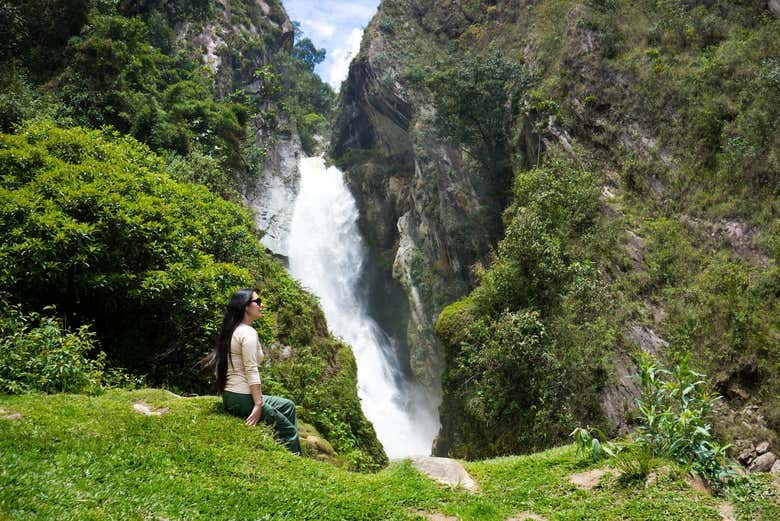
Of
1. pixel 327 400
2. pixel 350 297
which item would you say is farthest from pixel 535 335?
pixel 350 297

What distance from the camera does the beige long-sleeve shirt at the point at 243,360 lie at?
539cm

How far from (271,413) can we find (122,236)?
15.6ft

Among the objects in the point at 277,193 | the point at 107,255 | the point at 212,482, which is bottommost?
the point at 212,482

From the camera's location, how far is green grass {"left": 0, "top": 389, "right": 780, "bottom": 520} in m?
3.78

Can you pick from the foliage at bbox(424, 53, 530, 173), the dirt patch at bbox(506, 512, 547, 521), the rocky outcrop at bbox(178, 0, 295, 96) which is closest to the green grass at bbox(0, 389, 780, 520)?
the dirt patch at bbox(506, 512, 547, 521)

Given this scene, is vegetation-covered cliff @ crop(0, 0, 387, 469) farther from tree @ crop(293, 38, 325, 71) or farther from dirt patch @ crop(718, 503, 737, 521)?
tree @ crop(293, 38, 325, 71)

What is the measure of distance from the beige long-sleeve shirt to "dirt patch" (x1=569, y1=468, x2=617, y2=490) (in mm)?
3774

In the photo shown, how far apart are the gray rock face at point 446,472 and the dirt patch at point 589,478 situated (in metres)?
1.12

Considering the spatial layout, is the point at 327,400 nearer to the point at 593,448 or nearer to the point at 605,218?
the point at 593,448

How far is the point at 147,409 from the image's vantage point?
612 cm

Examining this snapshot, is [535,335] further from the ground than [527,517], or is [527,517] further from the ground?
[535,335]

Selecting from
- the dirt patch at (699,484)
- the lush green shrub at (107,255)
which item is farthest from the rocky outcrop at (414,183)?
the dirt patch at (699,484)

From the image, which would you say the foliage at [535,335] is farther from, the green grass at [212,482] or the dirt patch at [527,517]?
the dirt patch at [527,517]

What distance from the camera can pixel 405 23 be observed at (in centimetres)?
3569
